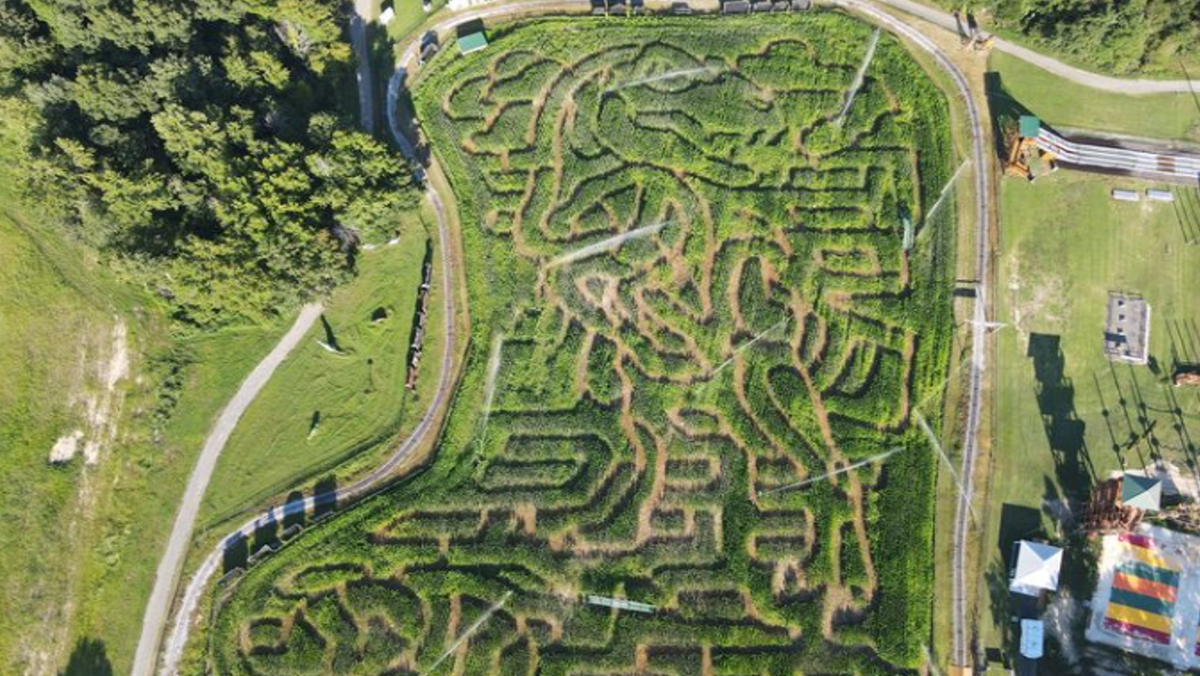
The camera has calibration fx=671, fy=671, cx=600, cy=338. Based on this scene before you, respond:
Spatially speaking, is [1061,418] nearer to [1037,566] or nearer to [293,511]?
[1037,566]

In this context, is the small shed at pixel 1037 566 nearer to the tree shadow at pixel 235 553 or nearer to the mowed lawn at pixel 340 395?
the mowed lawn at pixel 340 395

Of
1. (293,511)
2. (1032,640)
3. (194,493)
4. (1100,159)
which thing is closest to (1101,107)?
(1100,159)

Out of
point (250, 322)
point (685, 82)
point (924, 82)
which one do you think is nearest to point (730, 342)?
point (685, 82)

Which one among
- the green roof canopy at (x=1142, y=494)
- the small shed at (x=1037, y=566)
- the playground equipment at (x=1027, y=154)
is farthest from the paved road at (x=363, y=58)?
the green roof canopy at (x=1142, y=494)

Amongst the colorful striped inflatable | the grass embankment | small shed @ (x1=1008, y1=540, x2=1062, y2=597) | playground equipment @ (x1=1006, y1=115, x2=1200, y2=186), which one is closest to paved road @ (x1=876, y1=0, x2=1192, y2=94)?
playground equipment @ (x1=1006, y1=115, x2=1200, y2=186)

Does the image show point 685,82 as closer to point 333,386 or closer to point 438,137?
point 438,137

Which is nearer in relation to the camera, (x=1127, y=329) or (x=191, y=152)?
(x=191, y=152)

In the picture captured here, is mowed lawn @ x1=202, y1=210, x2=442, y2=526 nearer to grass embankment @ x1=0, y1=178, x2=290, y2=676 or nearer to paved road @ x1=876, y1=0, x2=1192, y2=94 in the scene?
grass embankment @ x1=0, y1=178, x2=290, y2=676
